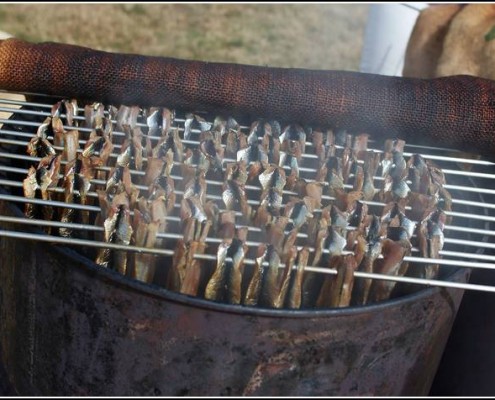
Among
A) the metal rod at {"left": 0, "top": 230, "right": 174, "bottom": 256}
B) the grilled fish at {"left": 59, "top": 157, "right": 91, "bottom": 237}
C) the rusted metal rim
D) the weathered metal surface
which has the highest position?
the grilled fish at {"left": 59, "top": 157, "right": 91, "bottom": 237}

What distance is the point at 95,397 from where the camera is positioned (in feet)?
5.71

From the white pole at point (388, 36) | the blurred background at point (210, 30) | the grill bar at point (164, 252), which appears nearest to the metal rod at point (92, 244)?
the grill bar at point (164, 252)

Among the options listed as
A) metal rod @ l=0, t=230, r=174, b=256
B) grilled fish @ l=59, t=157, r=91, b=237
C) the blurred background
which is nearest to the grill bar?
metal rod @ l=0, t=230, r=174, b=256

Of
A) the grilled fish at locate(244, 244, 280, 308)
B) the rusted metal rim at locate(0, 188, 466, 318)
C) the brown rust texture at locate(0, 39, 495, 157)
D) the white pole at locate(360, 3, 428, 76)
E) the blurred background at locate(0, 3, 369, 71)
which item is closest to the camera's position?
the rusted metal rim at locate(0, 188, 466, 318)

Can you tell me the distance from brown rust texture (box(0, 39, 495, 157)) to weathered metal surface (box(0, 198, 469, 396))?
27.2 inches

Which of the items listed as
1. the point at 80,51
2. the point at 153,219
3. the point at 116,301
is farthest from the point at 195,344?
the point at 80,51

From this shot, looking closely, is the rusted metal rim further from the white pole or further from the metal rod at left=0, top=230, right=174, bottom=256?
the white pole

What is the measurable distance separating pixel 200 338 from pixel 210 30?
563cm

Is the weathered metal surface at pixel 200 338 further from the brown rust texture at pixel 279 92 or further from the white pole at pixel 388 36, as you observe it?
the white pole at pixel 388 36

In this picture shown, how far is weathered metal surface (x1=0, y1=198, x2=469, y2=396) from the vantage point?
154 cm

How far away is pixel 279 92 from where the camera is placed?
7.42 ft

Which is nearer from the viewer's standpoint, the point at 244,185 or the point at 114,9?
the point at 244,185

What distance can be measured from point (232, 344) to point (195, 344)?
0.28 feet

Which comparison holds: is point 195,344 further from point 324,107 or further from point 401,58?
point 401,58
